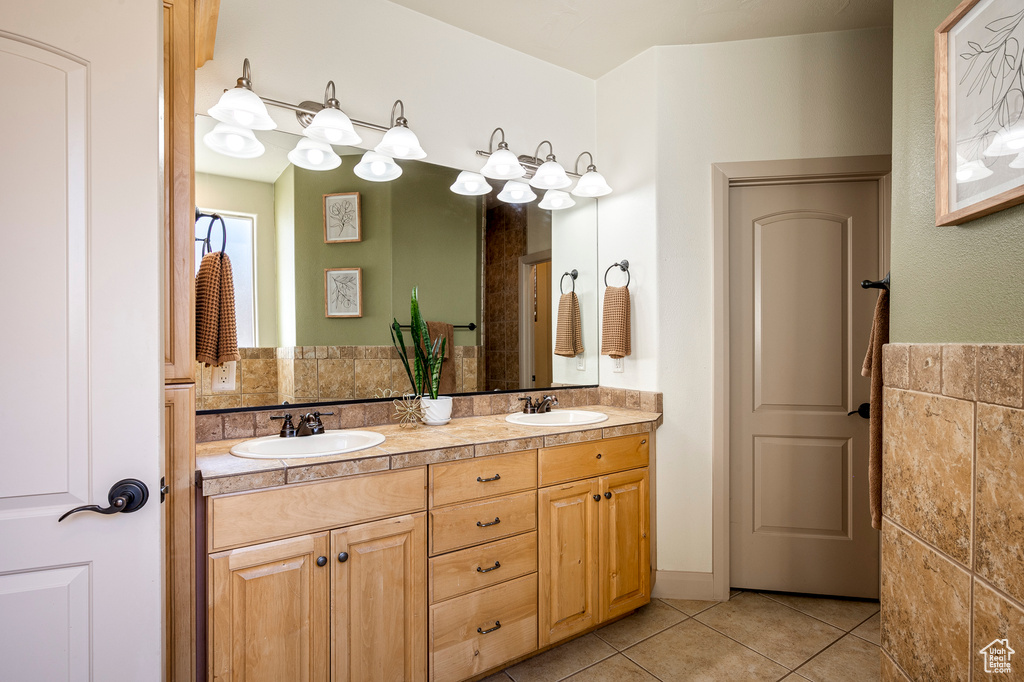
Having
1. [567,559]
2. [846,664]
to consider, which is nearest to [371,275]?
[567,559]

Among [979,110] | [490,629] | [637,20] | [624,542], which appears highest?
[637,20]

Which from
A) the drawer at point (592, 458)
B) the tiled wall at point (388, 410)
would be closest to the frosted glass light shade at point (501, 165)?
the tiled wall at point (388, 410)

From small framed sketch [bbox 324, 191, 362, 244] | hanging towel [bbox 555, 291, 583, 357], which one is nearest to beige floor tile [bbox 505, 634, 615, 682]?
hanging towel [bbox 555, 291, 583, 357]

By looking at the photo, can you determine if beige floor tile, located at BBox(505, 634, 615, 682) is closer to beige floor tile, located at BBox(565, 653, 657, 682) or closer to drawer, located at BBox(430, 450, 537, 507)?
beige floor tile, located at BBox(565, 653, 657, 682)

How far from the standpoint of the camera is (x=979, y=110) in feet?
3.29

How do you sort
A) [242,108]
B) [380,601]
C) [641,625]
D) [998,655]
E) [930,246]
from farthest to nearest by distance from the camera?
1. [641,625]
2. [242,108]
3. [380,601]
4. [930,246]
5. [998,655]

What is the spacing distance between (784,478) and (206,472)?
2489 millimetres

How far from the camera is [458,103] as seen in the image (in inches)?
92.0

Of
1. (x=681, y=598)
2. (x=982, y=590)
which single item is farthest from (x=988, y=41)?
(x=681, y=598)

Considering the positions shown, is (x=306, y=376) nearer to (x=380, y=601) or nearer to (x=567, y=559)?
(x=380, y=601)

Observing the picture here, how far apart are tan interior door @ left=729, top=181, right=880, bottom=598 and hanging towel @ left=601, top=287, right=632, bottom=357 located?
532mm

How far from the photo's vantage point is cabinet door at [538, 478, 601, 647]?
189 centimetres

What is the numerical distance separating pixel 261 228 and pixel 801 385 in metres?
A: 2.54

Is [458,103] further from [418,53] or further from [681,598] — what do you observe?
[681,598]
